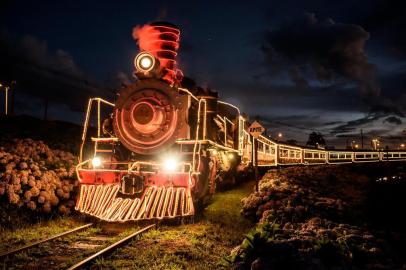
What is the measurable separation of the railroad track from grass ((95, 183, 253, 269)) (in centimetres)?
26

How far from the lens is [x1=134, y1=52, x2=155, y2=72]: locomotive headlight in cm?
855

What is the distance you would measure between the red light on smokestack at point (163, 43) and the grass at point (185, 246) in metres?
3.64

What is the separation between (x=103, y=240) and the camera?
726 cm

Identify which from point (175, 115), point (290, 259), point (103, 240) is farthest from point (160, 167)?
point (290, 259)

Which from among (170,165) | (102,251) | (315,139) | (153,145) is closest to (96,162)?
(153,145)

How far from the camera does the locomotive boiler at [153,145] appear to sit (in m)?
7.93

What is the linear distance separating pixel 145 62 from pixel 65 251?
440 cm

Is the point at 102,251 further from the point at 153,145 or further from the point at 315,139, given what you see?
the point at 315,139

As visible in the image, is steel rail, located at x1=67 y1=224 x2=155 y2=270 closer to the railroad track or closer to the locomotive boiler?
the railroad track

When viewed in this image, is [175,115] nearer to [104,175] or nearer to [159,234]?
[104,175]

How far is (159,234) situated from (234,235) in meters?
Result: 1.63

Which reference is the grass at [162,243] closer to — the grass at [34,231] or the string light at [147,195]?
the grass at [34,231]

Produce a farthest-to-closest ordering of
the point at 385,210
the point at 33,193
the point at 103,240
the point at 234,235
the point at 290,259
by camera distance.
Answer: the point at 385,210 → the point at 33,193 → the point at 234,235 → the point at 103,240 → the point at 290,259

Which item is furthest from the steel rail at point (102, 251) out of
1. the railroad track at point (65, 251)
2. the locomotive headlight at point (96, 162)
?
the locomotive headlight at point (96, 162)
